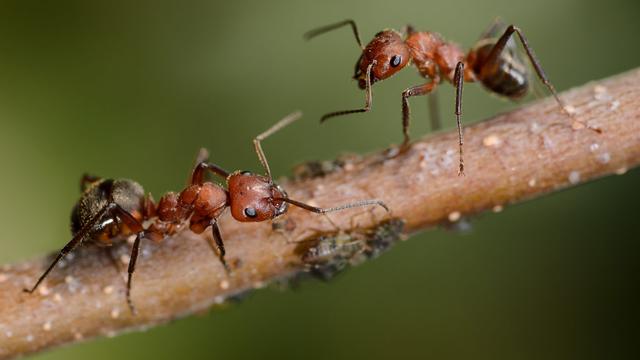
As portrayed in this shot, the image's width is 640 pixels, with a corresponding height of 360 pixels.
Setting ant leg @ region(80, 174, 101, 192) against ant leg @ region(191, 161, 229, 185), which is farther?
ant leg @ region(80, 174, 101, 192)

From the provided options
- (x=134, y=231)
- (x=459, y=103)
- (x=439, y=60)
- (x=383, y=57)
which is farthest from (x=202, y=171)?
(x=439, y=60)

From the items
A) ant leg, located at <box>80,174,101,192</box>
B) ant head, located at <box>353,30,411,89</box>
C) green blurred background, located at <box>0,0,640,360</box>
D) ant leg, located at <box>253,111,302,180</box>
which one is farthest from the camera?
green blurred background, located at <box>0,0,640,360</box>

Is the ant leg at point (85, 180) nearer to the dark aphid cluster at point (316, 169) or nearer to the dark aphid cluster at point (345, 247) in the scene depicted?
the dark aphid cluster at point (316, 169)

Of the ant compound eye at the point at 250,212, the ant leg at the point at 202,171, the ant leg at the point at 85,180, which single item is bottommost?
the ant compound eye at the point at 250,212

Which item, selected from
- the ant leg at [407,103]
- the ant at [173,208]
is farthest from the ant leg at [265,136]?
the ant leg at [407,103]

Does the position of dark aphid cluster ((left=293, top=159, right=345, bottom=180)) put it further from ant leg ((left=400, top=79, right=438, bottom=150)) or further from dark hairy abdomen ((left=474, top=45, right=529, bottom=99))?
dark hairy abdomen ((left=474, top=45, right=529, bottom=99))

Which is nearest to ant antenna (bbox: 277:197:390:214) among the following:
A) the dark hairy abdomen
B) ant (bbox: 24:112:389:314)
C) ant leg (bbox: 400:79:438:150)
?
ant (bbox: 24:112:389:314)

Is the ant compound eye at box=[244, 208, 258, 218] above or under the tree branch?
above

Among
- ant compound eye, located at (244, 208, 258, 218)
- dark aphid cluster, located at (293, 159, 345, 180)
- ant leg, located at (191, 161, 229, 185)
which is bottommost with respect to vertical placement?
ant compound eye, located at (244, 208, 258, 218)

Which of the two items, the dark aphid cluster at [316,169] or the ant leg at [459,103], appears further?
the dark aphid cluster at [316,169]
